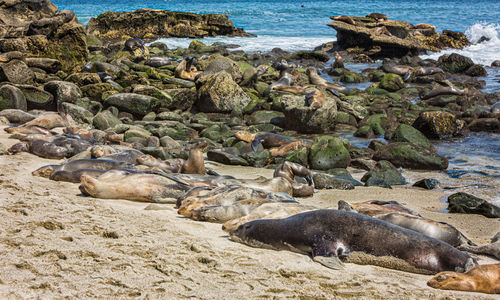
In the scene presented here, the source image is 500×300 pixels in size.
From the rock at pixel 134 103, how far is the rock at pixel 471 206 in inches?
373

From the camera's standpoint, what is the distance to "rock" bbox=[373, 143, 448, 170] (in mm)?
9609

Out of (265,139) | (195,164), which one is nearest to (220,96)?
(265,139)

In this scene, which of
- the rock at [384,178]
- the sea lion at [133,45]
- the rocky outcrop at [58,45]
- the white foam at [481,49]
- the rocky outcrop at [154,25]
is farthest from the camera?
the rocky outcrop at [154,25]

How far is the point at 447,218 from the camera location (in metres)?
6.09

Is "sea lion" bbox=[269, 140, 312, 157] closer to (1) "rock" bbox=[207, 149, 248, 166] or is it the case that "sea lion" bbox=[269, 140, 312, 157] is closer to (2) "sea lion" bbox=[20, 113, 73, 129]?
(1) "rock" bbox=[207, 149, 248, 166]

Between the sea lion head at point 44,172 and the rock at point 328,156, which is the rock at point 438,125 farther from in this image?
the sea lion head at point 44,172

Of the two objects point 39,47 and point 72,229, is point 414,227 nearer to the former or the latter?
point 72,229

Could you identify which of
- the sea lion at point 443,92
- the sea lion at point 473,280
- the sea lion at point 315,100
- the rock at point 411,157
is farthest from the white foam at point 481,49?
the sea lion at point 473,280

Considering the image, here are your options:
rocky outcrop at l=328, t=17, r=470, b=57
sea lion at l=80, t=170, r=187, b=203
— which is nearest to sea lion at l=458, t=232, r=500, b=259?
sea lion at l=80, t=170, r=187, b=203

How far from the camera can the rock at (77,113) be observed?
40.1 ft

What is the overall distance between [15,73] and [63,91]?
6.78ft

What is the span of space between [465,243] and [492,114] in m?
10.7

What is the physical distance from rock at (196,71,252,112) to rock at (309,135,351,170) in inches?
195

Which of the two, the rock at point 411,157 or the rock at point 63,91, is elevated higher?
the rock at point 63,91
